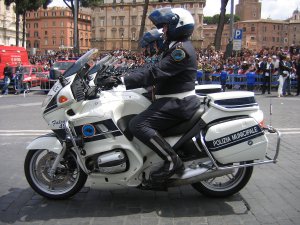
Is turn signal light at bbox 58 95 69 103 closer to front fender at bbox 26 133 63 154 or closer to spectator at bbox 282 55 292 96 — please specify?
front fender at bbox 26 133 63 154

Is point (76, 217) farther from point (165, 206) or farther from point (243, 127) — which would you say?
point (243, 127)

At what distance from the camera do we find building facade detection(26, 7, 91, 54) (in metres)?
130

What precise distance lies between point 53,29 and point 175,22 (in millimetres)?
134037

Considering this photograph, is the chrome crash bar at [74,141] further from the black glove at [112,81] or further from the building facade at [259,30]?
the building facade at [259,30]

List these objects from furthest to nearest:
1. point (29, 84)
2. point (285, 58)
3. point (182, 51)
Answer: point (29, 84), point (285, 58), point (182, 51)

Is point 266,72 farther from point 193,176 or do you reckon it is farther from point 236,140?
point 193,176

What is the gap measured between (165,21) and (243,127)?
54.7 inches

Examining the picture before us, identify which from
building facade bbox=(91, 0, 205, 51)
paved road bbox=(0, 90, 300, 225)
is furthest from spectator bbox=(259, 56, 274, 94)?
building facade bbox=(91, 0, 205, 51)

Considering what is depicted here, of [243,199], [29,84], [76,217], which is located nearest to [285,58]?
[29,84]

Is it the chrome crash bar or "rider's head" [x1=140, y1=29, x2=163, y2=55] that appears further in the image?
"rider's head" [x1=140, y1=29, x2=163, y2=55]

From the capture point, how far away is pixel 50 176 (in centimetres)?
473

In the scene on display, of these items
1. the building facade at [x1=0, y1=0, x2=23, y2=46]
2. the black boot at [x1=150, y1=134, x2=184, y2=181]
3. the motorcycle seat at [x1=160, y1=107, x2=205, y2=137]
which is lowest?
the black boot at [x1=150, y1=134, x2=184, y2=181]

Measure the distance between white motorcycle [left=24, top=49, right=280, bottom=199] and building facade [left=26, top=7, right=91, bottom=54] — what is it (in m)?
127

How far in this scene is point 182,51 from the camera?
13.7 ft
